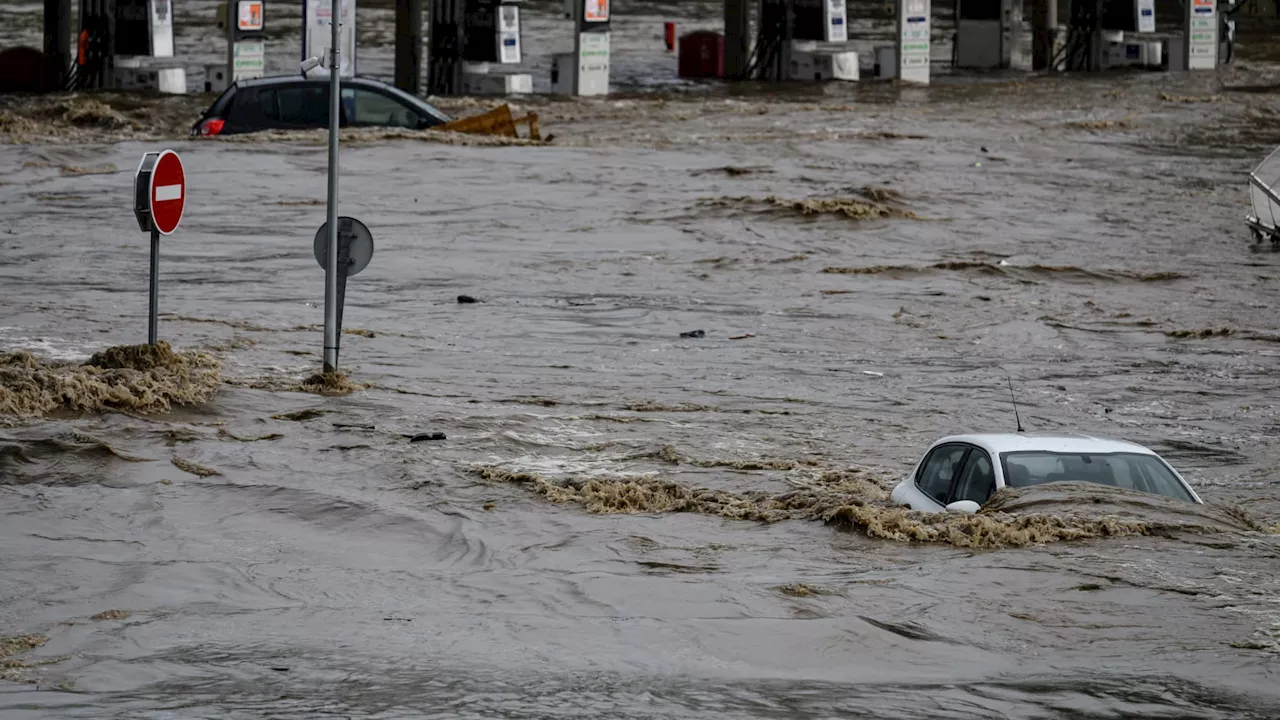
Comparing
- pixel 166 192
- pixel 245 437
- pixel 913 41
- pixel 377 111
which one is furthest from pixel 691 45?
pixel 245 437

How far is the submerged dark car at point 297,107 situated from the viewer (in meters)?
25.7

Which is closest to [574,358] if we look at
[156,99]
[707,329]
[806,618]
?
[707,329]

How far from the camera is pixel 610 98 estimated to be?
36469 millimetres

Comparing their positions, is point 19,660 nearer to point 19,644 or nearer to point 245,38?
point 19,644

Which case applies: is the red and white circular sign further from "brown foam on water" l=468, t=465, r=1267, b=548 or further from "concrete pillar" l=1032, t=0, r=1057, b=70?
"concrete pillar" l=1032, t=0, r=1057, b=70

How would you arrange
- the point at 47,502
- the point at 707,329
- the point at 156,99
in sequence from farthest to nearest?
1. the point at 156,99
2. the point at 707,329
3. the point at 47,502

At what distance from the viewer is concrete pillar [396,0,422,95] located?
121 feet

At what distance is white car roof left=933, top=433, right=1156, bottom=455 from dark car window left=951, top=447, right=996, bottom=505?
6 centimetres

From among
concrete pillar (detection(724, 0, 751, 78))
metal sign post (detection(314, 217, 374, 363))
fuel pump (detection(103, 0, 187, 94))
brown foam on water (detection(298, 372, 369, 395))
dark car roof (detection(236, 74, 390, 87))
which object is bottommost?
brown foam on water (detection(298, 372, 369, 395))

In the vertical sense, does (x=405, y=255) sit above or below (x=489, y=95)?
below

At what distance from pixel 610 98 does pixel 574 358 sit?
2171 centimetres

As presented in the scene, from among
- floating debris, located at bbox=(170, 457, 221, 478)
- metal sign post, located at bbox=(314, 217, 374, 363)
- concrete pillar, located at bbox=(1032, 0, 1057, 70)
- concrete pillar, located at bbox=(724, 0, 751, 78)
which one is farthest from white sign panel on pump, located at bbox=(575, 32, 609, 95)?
floating debris, located at bbox=(170, 457, 221, 478)

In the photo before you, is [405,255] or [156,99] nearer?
[405,255]

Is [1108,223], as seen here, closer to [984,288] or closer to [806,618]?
[984,288]
